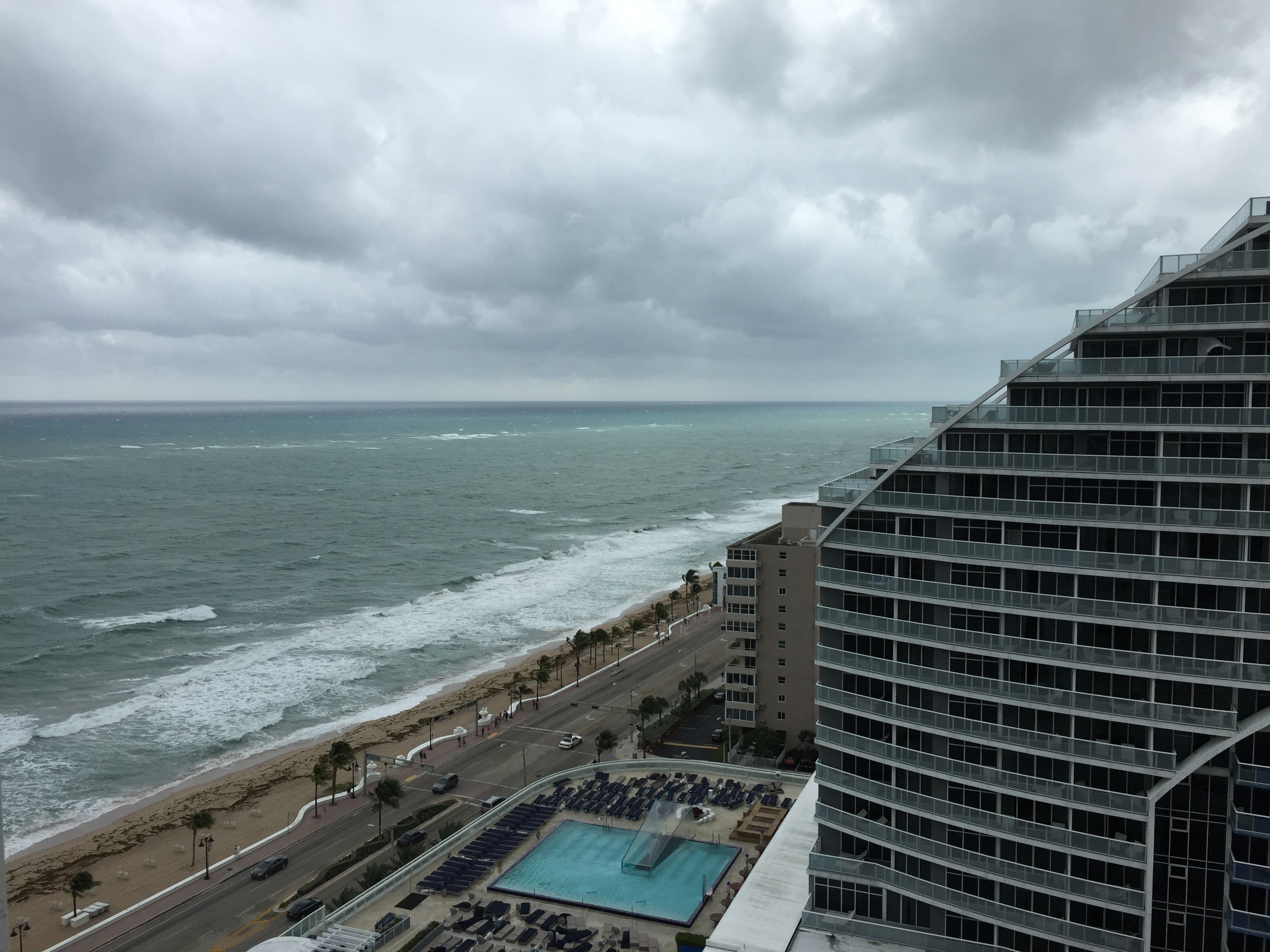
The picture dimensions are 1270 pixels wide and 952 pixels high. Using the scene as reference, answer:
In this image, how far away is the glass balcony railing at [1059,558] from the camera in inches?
1182

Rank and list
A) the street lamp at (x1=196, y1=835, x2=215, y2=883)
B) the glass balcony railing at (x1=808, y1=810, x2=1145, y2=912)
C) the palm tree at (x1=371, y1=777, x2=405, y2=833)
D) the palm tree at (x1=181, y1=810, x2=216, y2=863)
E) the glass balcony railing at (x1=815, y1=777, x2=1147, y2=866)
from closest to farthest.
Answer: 1. the glass balcony railing at (x1=815, y1=777, x2=1147, y2=866)
2. the glass balcony railing at (x1=808, y1=810, x2=1145, y2=912)
3. the street lamp at (x1=196, y1=835, x2=215, y2=883)
4. the palm tree at (x1=181, y1=810, x2=216, y2=863)
5. the palm tree at (x1=371, y1=777, x2=405, y2=833)

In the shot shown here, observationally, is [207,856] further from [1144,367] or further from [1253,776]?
[1144,367]

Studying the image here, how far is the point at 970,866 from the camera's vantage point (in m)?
34.7

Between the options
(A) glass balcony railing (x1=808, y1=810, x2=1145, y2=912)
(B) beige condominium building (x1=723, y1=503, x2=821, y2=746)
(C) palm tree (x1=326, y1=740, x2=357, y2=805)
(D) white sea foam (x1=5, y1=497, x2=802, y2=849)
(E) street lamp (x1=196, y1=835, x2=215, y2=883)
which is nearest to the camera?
(A) glass balcony railing (x1=808, y1=810, x2=1145, y2=912)

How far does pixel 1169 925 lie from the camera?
31484 millimetres

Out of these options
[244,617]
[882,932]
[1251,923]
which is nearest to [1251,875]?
[1251,923]

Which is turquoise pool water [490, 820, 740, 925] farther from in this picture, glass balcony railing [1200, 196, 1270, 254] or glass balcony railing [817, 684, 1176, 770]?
glass balcony railing [1200, 196, 1270, 254]

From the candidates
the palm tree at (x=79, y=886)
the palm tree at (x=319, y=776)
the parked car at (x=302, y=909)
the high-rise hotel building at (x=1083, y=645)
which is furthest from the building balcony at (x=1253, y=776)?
the palm tree at (x=79, y=886)

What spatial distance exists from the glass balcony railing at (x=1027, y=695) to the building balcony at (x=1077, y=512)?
637cm

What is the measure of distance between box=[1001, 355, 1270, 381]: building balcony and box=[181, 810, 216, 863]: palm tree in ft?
190

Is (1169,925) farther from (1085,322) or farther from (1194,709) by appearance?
(1085,322)

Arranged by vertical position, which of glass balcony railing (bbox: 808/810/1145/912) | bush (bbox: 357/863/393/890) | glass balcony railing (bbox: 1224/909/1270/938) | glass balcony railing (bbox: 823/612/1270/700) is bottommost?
bush (bbox: 357/863/393/890)

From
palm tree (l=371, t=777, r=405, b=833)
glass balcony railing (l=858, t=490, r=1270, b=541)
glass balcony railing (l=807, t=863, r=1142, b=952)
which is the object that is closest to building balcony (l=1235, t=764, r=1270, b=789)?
glass balcony railing (l=807, t=863, r=1142, b=952)

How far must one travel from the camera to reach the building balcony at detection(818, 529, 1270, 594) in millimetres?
30031
